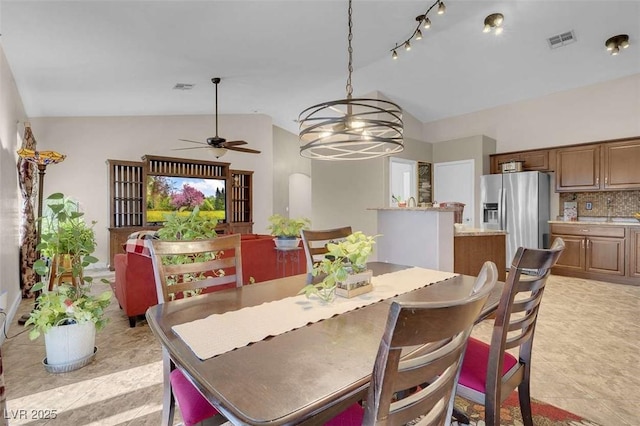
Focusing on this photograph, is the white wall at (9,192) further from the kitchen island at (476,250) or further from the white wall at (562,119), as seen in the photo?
the white wall at (562,119)

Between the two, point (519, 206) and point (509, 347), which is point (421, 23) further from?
point (509, 347)

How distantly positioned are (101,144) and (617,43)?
8360 mm

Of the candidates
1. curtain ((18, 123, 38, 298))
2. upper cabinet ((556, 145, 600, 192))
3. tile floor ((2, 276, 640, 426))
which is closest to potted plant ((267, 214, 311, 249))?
tile floor ((2, 276, 640, 426))

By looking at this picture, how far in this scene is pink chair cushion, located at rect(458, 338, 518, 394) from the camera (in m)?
1.36

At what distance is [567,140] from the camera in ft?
17.8

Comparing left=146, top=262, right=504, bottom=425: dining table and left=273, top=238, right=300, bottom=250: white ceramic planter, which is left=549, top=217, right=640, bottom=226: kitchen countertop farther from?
left=146, top=262, right=504, bottom=425: dining table

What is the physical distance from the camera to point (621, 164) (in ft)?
15.8

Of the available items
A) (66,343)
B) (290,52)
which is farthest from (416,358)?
(290,52)

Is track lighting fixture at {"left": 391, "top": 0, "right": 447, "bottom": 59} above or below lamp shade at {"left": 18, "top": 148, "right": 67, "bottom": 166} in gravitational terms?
above

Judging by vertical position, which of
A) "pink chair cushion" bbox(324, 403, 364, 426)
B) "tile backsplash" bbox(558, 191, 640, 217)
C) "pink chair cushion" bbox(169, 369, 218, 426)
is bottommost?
"pink chair cushion" bbox(169, 369, 218, 426)

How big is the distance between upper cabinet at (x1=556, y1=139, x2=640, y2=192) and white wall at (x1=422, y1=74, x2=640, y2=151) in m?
0.21

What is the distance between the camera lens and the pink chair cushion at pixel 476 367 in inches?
53.5

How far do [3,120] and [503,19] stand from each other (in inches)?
228

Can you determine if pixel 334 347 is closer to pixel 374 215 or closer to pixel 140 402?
pixel 140 402
